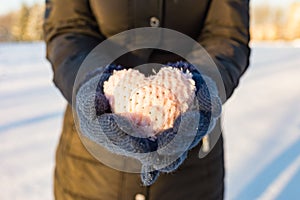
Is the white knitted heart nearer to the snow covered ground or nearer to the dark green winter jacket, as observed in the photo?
the dark green winter jacket

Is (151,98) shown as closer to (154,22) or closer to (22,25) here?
(154,22)

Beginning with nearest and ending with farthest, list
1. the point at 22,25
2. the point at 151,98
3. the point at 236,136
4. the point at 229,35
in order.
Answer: the point at 151,98
the point at 229,35
the point at 236,136
the point at 22,25

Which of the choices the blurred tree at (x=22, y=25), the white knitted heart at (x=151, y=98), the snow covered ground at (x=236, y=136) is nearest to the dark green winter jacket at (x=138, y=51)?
the white knitted heart at (x=151, y=98)

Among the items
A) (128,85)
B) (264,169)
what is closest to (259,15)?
(264,169)

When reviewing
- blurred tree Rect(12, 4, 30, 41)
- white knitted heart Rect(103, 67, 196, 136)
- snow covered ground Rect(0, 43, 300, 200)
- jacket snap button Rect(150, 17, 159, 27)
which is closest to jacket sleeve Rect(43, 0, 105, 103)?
jacket snap button Rect(150, 17, 159, 27)

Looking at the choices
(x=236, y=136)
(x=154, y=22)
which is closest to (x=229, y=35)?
(x=154, y=22)

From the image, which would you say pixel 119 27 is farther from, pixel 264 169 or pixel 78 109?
pixel 264 169
